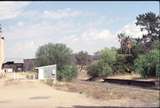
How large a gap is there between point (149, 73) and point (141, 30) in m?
43.0

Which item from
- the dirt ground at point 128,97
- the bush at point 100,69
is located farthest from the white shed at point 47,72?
the dirt ground at point 128,97

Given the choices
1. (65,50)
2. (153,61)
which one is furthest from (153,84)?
(65,50)

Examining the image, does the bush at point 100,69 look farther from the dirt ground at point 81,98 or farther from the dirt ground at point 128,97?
the dirt ground at point 128,97

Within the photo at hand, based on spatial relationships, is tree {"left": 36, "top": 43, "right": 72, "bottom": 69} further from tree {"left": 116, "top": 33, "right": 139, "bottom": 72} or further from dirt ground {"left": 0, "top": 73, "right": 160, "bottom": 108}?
dirt ground {"left": 0, "top": 73, "right": 160, "bottom": 108}

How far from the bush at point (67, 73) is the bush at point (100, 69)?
17040 mm

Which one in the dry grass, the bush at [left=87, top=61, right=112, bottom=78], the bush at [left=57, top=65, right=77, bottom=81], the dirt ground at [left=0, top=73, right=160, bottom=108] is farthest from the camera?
the bush at [left=87, top=61, right=112, bottom=78]

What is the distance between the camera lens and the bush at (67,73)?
85.1 meters

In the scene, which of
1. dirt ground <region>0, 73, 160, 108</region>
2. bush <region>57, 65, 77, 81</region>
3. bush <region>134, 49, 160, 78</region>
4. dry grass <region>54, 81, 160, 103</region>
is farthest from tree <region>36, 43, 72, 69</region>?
dry grass <region>54, 81, 160, 103</region>

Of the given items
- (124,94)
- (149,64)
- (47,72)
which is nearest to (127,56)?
(47,72)

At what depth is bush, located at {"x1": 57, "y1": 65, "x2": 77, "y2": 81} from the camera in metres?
85.1

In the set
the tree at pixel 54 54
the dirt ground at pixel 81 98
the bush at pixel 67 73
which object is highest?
the tree at pixel 54 54

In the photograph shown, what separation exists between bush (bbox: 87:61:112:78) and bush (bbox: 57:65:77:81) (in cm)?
1704

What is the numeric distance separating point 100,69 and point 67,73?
1962cm

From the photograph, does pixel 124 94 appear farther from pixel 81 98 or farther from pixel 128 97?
pixel 81 98
